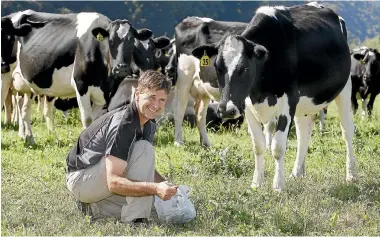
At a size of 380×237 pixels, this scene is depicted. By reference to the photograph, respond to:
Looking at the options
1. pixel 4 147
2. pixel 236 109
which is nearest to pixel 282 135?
pixel 236 109

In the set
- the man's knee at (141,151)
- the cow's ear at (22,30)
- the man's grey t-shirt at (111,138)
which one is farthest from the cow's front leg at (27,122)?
the man's knee at (141,151)

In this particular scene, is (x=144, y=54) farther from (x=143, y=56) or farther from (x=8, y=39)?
(x=8, y=39)

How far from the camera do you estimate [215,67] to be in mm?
7117

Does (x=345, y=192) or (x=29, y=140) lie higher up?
(x=345, y=192)

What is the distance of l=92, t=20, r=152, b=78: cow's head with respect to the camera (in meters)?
9.88

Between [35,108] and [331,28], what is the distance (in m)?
11.0

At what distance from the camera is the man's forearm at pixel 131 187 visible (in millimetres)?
5184

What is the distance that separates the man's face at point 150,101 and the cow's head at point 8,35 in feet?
20.9

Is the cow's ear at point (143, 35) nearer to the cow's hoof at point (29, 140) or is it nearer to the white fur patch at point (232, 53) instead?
the cow's hoof at point (29, 140)

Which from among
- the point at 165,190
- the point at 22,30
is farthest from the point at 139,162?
the point at 22,30

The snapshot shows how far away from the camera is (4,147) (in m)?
10.5

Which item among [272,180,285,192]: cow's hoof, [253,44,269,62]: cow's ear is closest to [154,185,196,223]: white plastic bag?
[272,180,285,192]: cow's hoof

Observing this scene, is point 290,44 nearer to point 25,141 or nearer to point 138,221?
point 138,221

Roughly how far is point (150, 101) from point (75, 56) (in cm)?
535
